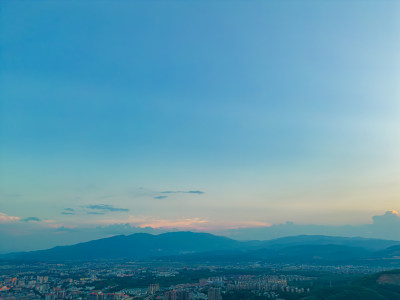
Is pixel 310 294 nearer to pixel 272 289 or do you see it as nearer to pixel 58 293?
pixel 272 289

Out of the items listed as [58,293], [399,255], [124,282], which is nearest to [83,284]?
[124,282]

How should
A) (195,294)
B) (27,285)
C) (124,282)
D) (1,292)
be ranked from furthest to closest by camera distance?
1. (124,282)
2. (27,285)
3. (1,292)
4. (195,294)

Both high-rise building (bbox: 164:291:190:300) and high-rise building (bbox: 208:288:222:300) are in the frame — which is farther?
high-rise building (bbox: 164:291:190:300)

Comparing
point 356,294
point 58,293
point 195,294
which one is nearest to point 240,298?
point 195,294

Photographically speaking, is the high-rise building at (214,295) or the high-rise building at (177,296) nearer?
the high-rise building at (214,295)

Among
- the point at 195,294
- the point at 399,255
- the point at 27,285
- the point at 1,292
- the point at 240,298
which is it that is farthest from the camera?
the point at 399,255

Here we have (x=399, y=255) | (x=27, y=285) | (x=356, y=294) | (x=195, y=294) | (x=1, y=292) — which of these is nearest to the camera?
(x=356, y=294)

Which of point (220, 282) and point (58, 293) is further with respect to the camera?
point (220, 282)

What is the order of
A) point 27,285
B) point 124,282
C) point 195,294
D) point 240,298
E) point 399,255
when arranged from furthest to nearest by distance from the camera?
point 399,255, point 124,282, point 27,285, point 195,294, point 240,298

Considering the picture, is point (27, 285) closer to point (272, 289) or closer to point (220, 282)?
point (220, 282)
